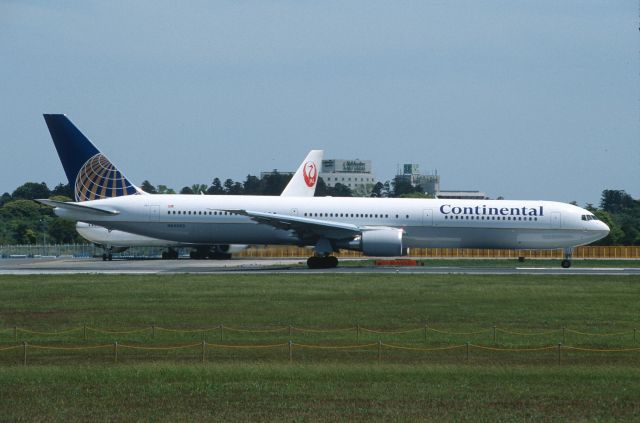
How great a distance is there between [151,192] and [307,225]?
345 ft

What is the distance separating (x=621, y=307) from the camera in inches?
1426

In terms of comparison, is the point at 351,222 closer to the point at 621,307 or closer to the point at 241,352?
the point at 621,307

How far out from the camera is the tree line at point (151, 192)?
369ft

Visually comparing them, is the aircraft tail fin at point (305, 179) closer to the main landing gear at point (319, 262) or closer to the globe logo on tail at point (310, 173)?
the globe logo on tail at point (310, 173)

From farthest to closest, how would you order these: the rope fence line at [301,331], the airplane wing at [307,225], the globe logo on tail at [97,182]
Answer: the globe logo on tail at [97,182]
the airplane wing at [307,225]
the rope fence line at [301,331]

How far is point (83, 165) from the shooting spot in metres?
59.2

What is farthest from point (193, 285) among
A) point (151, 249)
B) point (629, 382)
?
point (151, 249)

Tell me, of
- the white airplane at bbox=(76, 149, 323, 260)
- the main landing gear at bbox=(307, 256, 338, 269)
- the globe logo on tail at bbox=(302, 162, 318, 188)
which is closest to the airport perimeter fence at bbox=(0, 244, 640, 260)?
the white airplane at bbox=(76, 149, 323, 260)

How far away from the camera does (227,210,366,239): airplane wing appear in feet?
176

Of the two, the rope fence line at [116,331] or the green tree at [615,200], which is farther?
the green tree at [615,200]

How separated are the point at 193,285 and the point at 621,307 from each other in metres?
18.4

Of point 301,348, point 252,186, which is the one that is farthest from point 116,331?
point 252,186

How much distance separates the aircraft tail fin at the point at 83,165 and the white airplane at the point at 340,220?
1268mm

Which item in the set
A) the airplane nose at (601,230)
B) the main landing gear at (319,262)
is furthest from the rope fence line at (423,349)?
the airplane nose at (601,230)
